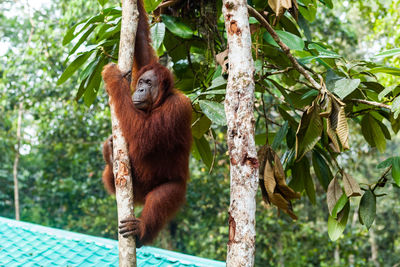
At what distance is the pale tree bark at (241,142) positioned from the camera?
1.59 metres

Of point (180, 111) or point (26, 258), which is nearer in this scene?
point (180, 111)

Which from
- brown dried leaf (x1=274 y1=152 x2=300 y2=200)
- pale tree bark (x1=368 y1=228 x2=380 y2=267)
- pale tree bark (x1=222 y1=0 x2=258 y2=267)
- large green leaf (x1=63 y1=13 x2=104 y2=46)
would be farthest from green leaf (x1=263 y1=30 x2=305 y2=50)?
pale tree bark (x1=368 y1=228 x2=380 y2=267)

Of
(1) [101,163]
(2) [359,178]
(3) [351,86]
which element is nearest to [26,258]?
(3) [351,86]

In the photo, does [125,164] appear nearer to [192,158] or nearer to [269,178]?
[269,178]

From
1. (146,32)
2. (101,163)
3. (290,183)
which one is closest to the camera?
(290,183)

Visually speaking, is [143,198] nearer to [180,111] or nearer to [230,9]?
[180,111]

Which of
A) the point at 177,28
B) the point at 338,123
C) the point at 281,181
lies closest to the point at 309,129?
the point at 338,123

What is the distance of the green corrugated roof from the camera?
319 cm

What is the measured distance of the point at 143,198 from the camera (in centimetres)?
306

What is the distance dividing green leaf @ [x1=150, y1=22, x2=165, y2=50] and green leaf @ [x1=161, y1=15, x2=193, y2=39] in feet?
0.17

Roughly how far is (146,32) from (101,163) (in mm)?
6010

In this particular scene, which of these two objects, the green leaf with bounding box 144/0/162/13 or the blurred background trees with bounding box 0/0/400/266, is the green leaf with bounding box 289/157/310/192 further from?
the green leaf with bounding box 144/0/162/13

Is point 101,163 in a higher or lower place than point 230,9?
lower

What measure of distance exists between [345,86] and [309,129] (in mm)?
285
